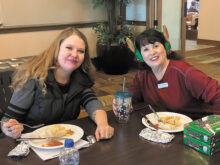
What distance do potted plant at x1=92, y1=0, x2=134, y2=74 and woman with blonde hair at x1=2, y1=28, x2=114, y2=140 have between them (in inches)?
124

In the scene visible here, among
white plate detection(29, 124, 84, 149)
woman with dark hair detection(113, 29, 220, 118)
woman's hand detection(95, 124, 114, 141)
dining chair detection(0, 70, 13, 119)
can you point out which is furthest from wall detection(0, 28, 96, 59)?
woman's hand detection(95, 124, 114, 141)

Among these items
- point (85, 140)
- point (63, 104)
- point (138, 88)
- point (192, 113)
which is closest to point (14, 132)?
point (85, 140)

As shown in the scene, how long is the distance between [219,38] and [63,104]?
6.29 metres

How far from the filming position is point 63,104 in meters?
1.50

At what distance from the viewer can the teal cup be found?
1294 mm

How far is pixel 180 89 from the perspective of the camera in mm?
1634

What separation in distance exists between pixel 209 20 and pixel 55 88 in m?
6.53

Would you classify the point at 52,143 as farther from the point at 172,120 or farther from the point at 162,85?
the point at 162,85

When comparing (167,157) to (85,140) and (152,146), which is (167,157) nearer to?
(152,146)

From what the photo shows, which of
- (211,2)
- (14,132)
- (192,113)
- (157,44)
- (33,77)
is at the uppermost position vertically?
(211,2)

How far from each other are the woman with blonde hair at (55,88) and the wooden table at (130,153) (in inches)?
8.2

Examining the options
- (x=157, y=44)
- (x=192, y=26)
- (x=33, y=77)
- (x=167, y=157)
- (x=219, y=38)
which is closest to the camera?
(x=167, y=157)

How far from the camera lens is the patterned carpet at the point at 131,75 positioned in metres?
3.74

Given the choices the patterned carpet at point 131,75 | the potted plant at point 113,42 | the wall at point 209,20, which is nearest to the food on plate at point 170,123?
the patterned carpet at point 131,75
